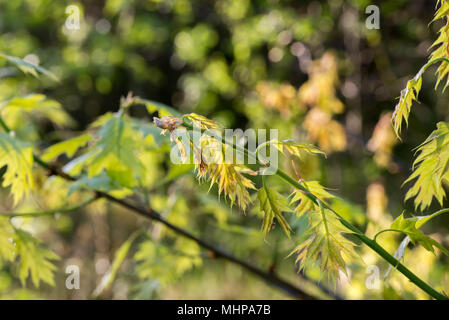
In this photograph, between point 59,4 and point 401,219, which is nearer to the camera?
point 401,219

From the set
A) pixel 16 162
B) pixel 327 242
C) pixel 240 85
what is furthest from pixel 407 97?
pixel 240 85

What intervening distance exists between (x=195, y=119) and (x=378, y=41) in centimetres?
247

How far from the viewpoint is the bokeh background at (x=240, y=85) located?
2.32 m

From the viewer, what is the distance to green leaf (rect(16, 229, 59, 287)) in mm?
831

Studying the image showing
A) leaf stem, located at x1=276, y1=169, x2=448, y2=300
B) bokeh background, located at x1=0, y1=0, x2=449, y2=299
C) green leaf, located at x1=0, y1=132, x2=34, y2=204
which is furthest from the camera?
bokeh background, located at x1=0, y1=0, x2=449, y2=299

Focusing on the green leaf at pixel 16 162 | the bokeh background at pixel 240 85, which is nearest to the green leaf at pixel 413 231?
the green leaf at pixel 16 162

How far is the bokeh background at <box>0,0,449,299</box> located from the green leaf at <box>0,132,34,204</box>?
715 mm

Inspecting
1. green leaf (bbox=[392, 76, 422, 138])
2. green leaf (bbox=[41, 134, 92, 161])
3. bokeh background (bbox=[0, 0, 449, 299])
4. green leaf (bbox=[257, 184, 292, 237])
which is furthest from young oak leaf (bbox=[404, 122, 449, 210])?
bokeh background (bbox=[0, 0, 449, 299])

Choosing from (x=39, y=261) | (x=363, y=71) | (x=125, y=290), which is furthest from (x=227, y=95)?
(x=39, y=261)

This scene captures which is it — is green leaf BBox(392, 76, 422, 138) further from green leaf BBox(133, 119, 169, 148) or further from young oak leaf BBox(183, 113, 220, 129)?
green leaf BBox(133, 119, 169, 148)

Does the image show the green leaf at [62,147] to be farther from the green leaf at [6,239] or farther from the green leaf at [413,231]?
the green leaf at [413,231]

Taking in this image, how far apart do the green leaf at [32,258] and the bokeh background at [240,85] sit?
1.97 ft
